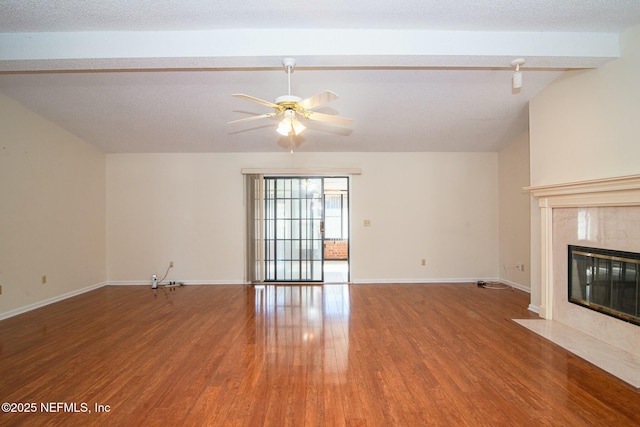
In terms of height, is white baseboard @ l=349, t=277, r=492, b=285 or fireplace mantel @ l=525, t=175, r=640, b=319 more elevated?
fireplace mantel @ l=525, t=175, r=640, b=319

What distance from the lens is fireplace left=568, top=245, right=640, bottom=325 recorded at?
292 centimetres

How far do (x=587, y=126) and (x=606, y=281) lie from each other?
1584mm

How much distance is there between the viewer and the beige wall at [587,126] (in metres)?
2.86

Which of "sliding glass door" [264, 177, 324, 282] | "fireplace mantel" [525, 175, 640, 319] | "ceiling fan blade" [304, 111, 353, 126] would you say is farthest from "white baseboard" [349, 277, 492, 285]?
"ceiling fan blade" [304, 111, 353, 126]

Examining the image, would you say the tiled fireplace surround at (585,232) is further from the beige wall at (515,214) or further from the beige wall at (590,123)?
the beige wall at (515,214)

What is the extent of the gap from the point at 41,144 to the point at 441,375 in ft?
18.7

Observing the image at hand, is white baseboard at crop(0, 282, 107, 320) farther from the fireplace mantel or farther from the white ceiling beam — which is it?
the fireplace mantel

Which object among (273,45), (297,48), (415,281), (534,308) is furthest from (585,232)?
(273,45)

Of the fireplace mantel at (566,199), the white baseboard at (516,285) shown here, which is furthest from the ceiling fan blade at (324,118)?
the white baseboard at (516,285)

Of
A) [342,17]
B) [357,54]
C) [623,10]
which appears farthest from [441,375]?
[623,10]

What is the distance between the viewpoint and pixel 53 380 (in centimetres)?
249

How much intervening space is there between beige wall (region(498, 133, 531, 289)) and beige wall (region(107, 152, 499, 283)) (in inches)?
7.0

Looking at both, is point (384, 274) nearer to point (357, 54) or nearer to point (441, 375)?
point (441, 375)

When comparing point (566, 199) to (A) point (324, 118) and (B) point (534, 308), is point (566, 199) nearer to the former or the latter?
(B) point (534, 308)
